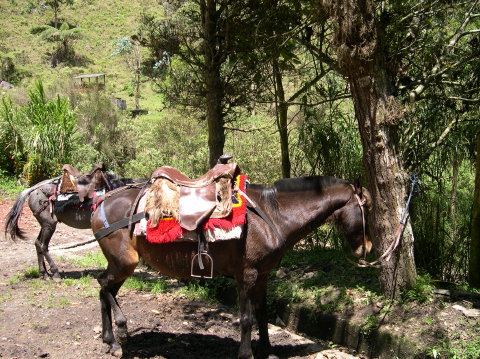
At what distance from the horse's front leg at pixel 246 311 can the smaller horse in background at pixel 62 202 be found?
10.7 ft

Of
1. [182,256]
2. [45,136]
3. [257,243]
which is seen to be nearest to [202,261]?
[182,256]

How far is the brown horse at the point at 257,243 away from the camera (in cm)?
442

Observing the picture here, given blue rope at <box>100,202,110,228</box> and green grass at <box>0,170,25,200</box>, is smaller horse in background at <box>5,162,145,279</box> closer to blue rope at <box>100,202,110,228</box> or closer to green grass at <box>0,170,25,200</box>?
blue rope at <box>100,202,110,228</box>

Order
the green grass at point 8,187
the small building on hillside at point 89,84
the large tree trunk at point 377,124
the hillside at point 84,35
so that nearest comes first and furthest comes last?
the large tree trunk at point 377,124
the green grass at point 8,187
the small building on hillside at point 89,84
the hillside at point 84,35

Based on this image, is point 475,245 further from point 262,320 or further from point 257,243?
point 257,243

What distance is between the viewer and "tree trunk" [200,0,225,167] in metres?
7.41

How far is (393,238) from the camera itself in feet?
Result: 17.1

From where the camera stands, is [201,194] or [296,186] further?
[296,186]

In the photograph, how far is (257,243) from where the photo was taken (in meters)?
4.42

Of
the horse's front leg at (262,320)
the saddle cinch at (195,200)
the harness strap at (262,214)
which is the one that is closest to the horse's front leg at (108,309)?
the saddle cinch at (195,200)

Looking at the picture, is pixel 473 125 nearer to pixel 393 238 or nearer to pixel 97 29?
pixel 393 238

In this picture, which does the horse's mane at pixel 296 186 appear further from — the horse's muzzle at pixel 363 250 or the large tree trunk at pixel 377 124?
the large tree trunk at pixel 377 124

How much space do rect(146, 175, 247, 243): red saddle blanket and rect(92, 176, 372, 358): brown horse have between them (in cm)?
18

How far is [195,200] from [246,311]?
1.19 metres
